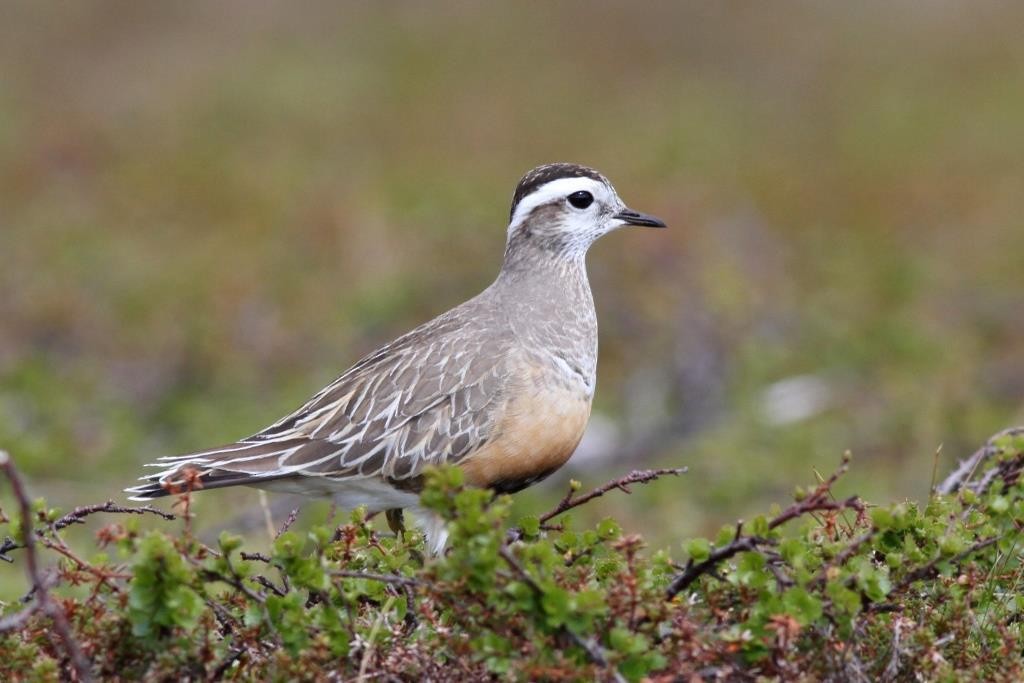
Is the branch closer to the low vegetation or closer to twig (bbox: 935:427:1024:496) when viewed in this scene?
the low vegetation

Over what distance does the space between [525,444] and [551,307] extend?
872 mm

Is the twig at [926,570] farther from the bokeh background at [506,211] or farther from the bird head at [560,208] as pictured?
the bokeh background at [506,211]

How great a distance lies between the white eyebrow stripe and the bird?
16.1 inches

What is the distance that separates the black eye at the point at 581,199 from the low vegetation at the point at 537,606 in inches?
103

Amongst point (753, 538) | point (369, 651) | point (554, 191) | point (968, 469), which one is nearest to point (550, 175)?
point (554, 191)

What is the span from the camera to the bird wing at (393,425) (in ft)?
20.7

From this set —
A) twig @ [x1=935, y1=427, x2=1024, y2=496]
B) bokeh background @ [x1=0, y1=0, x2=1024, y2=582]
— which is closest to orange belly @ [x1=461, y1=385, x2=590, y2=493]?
twig @ [x1=935, y1=427, x2=1024, y2=496]

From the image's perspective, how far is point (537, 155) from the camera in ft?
57.5

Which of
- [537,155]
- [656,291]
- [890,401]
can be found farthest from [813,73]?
[890,401]

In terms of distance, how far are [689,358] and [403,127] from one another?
27.3 feet

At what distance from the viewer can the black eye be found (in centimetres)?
722

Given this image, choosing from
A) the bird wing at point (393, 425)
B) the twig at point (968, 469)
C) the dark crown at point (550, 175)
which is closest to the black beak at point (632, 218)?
the dark crown at point (550, 175)

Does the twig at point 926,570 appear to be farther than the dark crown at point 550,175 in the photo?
No

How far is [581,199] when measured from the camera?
7250mm
